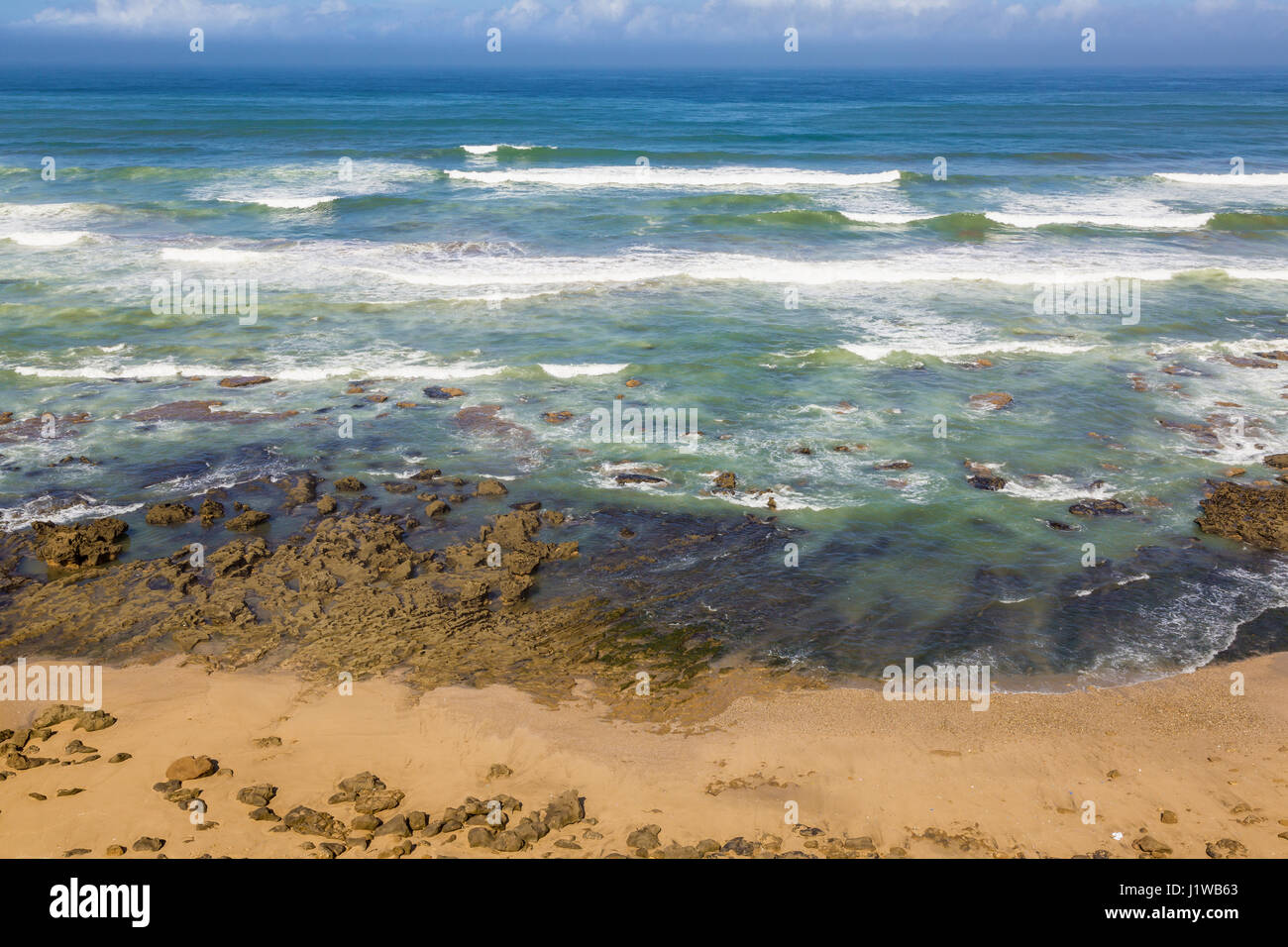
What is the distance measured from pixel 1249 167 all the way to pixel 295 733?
49.7m

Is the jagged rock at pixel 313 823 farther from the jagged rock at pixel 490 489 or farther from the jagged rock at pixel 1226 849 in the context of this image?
the jagged rock at pixel 1226 849

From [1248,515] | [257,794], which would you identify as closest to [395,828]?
[257,794]

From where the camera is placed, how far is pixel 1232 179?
40844 millimetres

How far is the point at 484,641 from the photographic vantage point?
1042cm

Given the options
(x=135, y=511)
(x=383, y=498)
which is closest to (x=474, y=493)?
(x=383, y=498)

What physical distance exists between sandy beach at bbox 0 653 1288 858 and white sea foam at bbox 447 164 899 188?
32335mm

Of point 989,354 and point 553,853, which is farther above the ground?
Answer: point 989,354

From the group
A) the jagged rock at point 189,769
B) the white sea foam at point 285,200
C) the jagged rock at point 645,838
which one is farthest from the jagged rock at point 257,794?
the white sea foam at point 285,200

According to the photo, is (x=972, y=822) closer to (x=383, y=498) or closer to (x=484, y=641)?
(x=484, y=641)

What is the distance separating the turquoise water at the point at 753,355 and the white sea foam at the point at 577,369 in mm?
109

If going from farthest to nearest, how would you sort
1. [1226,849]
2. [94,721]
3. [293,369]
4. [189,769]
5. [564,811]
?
[293,369]
[94,721]
[189,769]
[564,811]
[1226,849]

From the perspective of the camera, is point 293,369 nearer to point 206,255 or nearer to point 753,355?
point 753,355

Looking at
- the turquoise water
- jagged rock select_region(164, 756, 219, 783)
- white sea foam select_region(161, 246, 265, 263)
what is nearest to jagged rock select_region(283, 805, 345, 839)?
jagged rock select_region(164, 756, 219, 783)

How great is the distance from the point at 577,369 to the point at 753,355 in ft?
12.3
